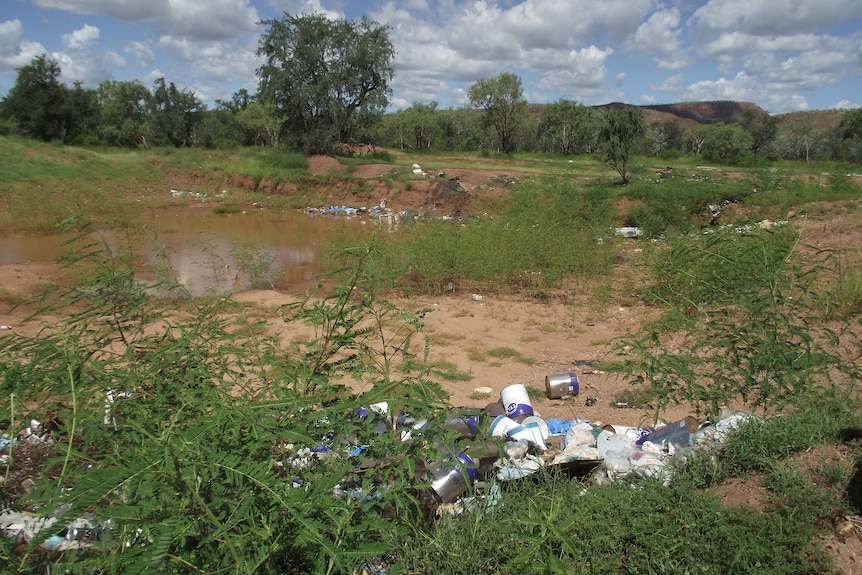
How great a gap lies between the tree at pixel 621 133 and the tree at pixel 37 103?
93.0ft

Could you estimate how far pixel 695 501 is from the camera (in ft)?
7.74

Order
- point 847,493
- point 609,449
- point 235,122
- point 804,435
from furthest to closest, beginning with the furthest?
Result: point 235,122
point 609,449
point 804,435
point 847,493

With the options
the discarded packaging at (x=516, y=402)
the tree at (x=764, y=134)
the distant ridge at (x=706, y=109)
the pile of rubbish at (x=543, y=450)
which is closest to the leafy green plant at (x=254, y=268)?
the discarded packaging at (x=516, y=402)

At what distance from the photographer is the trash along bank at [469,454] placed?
2084 mm

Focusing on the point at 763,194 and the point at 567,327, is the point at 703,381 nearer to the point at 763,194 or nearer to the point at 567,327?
the point at 567,327

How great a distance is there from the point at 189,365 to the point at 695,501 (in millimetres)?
2235

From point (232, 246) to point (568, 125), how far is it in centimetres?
3383

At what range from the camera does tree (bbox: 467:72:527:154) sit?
3822cm

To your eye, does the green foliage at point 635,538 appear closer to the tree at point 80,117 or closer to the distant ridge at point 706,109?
the tree at point 80,117

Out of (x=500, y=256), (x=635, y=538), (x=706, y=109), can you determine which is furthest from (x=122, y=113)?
(x=706, y=109)

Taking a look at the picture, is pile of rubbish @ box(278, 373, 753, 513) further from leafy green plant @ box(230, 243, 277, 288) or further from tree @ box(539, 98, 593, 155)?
tree @ box(539, 98, 593, 155)

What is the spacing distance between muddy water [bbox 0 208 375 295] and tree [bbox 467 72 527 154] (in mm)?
23197

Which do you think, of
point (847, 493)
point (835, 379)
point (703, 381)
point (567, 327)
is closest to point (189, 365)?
point (847, 493)

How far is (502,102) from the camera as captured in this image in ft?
128
